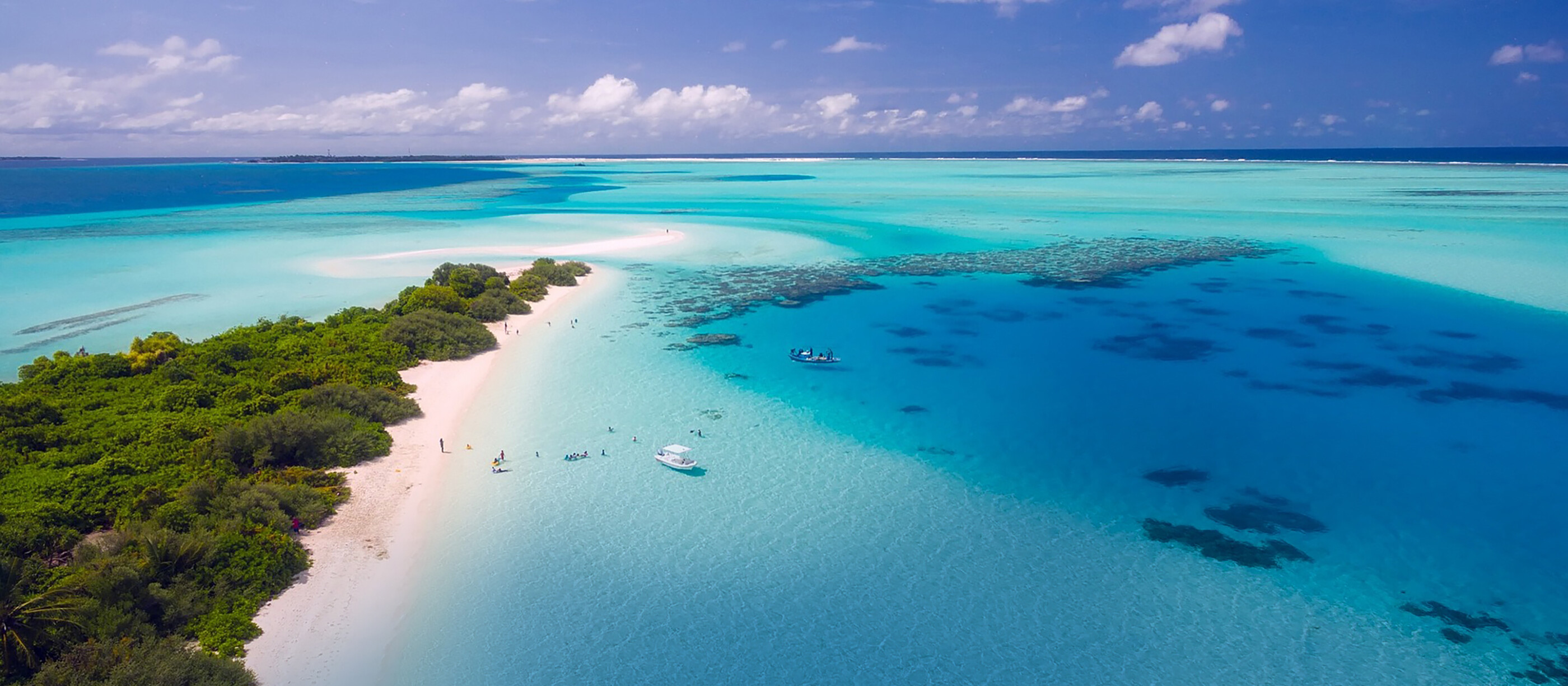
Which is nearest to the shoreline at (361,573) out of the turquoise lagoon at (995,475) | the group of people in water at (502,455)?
the group of people in water at (502,455)

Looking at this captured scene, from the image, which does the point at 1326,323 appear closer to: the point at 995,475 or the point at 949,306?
the point at 949,306

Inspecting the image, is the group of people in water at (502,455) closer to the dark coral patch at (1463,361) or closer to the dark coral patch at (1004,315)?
the dark coral patch at (1004,315)

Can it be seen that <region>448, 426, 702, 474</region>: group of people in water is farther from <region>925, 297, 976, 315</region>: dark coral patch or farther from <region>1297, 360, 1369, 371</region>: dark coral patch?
<region>1297, 360, 1369, 371</region>: dark coral patch

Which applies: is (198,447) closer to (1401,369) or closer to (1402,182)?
(1401,369)

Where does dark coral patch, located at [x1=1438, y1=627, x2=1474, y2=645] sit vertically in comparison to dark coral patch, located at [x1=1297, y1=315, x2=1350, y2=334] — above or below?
below

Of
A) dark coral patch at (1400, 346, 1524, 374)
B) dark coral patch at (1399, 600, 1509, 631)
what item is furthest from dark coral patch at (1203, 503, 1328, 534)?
dark coral patch at (1400, 346, 1524, 374)

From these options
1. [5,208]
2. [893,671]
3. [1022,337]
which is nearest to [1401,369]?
[1022,337]

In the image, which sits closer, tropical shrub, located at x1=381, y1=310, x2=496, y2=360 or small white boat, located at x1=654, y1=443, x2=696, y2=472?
small white boat, located at x1=654, y1=443, x2=696, y2=472
